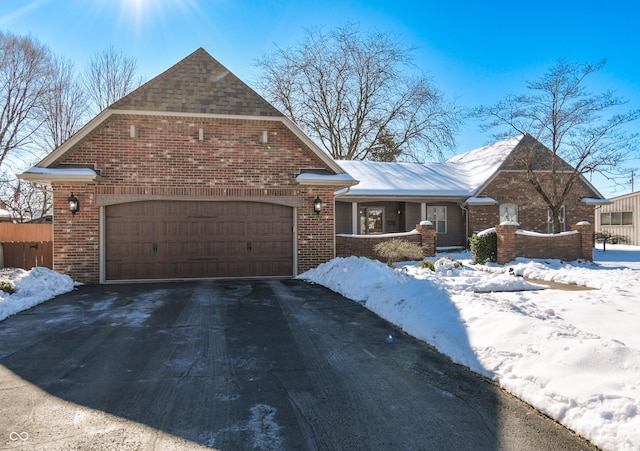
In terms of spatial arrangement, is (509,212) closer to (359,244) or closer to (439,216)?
(439,216)

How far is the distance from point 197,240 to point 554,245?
12798 mm

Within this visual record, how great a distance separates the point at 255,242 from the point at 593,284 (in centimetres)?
855

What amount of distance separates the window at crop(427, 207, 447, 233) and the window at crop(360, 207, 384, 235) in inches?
99.3

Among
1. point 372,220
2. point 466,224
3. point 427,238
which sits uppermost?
point 372,220

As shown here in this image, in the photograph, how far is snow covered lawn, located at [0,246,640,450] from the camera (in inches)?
120

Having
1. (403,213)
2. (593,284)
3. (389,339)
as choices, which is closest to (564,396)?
(389,339)

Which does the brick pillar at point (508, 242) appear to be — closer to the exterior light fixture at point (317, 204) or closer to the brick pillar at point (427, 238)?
the brick pillar at point (427, 238)

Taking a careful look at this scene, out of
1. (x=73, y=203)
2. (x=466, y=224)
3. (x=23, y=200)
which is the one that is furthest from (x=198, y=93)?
(x=23, y=200)

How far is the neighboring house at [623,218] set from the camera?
26703mm

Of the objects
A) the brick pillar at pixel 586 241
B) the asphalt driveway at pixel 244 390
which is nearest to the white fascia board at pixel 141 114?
the asphalt driveway at pixel 244 390

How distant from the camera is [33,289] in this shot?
8445 mm

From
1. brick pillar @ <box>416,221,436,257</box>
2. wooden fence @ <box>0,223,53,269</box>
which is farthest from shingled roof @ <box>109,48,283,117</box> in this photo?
wooden fence @ <box>0,223,53,269</box>

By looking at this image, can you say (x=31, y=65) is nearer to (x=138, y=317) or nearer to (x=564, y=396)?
(x=138, y=317)

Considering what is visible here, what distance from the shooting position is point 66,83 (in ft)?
86.1
